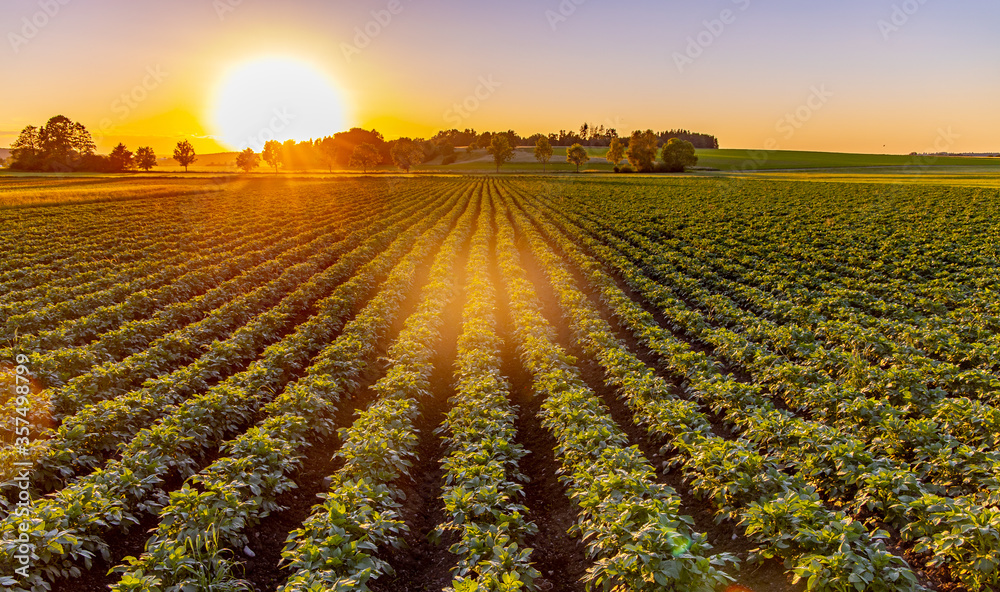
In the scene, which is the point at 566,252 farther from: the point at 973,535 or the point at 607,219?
the point at 973,535

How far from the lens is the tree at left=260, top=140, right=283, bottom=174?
18250cm

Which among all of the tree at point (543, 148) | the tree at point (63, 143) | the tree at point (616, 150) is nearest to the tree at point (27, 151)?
the tree at point (63, 143)

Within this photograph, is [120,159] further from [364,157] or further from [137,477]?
[137,477]

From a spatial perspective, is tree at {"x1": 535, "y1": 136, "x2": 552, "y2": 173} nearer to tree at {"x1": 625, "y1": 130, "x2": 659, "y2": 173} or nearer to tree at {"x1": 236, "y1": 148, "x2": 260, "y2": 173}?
tree at {"x1": 625, "y1": 130, "x2": 659, "y2": 173}

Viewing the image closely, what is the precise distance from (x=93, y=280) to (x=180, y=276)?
9.98 ft

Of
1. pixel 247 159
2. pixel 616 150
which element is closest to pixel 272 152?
pixel 247 159

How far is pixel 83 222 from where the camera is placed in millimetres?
37719

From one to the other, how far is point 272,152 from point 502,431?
666 feet

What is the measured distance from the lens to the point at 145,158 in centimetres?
14938

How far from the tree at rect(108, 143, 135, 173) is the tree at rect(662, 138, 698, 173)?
14192 cm

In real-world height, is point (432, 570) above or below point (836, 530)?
below

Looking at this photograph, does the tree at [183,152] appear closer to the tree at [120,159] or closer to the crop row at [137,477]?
the tree at [120,159]

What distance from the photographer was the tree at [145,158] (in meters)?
147

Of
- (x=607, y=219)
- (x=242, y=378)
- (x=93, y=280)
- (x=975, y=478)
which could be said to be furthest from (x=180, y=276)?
(x=607, y=219)
